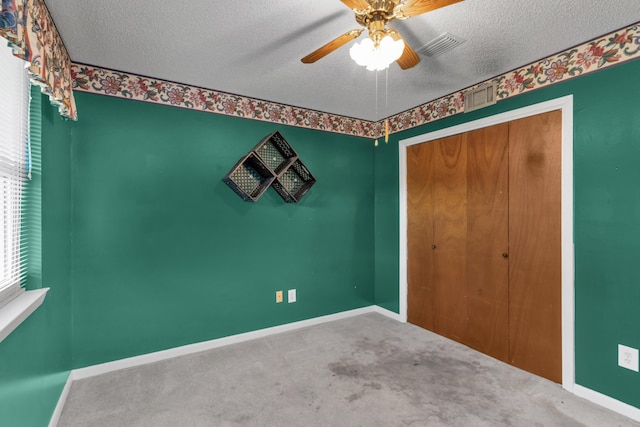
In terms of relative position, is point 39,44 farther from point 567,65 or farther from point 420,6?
point 567,65

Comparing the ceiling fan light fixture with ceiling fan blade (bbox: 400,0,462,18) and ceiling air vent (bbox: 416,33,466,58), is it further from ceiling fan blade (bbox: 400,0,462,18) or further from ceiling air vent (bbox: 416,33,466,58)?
ceiling air vent (bbox: 416,33,466,58)

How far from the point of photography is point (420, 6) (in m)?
1.29

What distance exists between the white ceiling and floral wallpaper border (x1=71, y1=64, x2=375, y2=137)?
0.09 m

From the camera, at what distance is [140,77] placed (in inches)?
96.7

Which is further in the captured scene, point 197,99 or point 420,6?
point 197,99

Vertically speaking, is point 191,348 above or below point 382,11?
below

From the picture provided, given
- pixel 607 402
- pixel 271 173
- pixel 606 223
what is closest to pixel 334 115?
pixel 271 173

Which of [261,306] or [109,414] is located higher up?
[261,306]

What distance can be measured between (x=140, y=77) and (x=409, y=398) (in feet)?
10.2

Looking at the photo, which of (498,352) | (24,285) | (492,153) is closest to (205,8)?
(24,285)

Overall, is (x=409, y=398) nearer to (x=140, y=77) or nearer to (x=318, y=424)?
(x=318, y=424)

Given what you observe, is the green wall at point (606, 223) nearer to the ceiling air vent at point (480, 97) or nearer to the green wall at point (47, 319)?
the ceiling air vent at point (480, 97)

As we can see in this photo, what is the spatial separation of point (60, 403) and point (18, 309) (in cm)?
105

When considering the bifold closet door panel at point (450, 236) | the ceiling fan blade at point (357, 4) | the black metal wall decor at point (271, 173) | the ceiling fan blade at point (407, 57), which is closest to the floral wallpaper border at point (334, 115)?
the black metal wall decor at point (271, 173)
